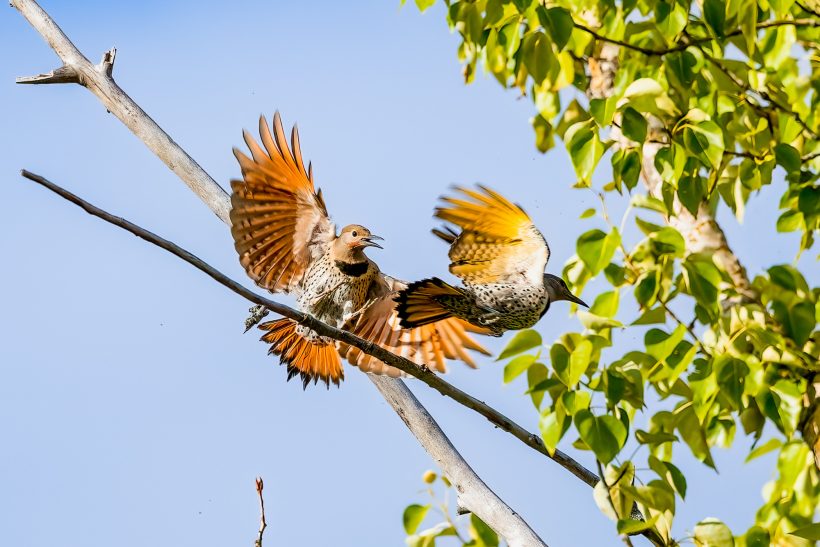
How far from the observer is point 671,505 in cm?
244

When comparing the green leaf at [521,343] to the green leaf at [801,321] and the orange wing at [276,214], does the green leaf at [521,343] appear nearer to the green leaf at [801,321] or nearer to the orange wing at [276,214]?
the green leaf at [801,321]

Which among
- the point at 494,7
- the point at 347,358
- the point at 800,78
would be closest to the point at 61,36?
the point at 347,358

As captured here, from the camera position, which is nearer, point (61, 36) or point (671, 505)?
point (671, 505)

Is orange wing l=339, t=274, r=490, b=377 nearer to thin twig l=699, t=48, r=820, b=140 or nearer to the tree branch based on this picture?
the tree branch

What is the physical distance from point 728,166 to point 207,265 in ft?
6.35

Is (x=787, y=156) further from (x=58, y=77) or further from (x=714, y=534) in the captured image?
(x=58, y=77)

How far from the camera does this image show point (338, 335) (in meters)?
2.83

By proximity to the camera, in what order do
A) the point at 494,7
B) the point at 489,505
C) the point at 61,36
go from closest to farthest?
1. the point at 494,7
2. the point at 489,505
3. the point at 61,36

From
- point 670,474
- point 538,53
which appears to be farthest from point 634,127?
point 670,474

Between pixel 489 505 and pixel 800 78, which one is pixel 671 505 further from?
pixel 800 78

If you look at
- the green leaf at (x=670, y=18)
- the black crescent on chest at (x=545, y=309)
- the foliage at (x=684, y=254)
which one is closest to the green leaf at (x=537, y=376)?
the foliage at (x=684, y=254)

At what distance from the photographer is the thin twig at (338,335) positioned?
2.22 m

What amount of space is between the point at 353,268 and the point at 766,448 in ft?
7.24

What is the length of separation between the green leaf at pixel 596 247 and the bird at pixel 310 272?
1.86 m
